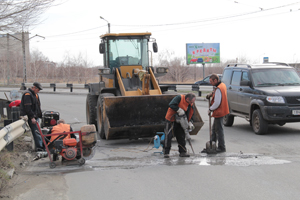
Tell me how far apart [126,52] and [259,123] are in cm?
471

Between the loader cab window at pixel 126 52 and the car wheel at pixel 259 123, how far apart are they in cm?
378

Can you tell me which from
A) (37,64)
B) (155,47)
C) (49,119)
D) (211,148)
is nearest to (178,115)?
(211,148)

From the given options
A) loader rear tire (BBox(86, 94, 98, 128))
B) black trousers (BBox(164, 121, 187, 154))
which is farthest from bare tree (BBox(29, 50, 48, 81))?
black trousers (BBox(164, 121, 187, 154))

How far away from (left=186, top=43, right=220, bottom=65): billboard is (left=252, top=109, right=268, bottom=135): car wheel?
3700cm

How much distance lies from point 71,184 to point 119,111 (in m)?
3.55

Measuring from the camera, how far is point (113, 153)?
8.59 metres

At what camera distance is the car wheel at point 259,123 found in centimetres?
1052

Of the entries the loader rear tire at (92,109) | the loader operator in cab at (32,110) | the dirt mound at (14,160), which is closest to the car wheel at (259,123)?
the loader rear tire at (92,109)

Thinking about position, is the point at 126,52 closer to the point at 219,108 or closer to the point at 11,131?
the point at 219,108

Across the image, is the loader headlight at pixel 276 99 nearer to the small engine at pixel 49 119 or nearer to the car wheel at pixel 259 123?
the car wheel at pixel 259 123

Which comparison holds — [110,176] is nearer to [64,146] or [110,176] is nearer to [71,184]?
[71,184]

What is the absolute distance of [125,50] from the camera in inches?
466

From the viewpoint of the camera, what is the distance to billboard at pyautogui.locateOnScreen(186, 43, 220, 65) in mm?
47600

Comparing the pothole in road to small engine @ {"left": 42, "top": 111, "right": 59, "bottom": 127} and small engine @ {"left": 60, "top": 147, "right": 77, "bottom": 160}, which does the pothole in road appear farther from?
small engine @ {"left": 42, "top": 111, "right": 59, "bottom": 127}
